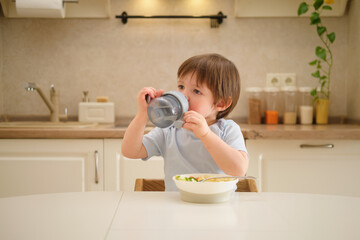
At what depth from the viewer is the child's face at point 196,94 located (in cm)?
112

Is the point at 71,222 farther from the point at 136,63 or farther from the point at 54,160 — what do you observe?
the point at 136,63

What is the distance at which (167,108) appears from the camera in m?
0.88

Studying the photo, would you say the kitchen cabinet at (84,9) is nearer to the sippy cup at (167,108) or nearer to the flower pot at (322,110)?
the flower pot at (322,110)

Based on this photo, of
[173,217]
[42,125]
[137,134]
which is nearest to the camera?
[173,217]

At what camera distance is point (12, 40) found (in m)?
2.38

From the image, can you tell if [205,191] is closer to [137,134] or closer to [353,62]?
[137,134]

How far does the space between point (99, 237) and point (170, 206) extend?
0.69 ft

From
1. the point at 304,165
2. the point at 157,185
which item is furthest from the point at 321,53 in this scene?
the point at 157,185

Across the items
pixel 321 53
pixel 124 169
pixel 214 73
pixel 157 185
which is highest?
pixel 321 53

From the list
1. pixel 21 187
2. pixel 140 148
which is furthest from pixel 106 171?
pixel 140 148

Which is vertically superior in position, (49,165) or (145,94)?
(145,94)

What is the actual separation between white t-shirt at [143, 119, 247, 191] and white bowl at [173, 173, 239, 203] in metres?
0.32

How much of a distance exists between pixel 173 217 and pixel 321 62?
77.4 inches

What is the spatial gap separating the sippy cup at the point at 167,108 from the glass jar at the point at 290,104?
152cm
